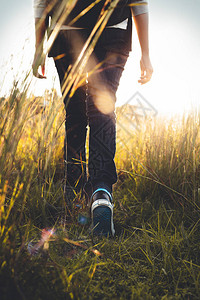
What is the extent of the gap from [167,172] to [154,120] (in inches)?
23.0

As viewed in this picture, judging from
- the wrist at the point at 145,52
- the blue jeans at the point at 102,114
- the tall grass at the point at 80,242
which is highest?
the wrist at the point at 145,52

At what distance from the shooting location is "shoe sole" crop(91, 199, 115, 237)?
0.88 meters

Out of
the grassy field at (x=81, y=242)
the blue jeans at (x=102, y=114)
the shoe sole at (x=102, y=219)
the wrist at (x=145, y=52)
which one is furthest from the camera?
the wrist at (x=145, y=52)

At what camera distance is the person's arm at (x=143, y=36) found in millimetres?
1041

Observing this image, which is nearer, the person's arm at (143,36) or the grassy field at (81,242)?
the grassy field at (81,242)

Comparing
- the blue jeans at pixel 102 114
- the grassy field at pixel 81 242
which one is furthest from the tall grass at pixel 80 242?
the blue jeans at pixel 102 114

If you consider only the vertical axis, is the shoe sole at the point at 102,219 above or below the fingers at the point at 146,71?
below

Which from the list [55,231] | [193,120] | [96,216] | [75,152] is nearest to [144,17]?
[193,120]

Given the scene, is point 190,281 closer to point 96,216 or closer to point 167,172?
point 96,216

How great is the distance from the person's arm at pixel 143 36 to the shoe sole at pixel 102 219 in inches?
26.2

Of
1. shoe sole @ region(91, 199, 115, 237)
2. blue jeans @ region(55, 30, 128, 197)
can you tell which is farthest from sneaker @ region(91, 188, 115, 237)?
→ blue jeans @ region(55, 30, 128, 197)

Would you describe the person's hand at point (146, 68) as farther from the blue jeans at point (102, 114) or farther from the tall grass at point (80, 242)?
the tall grass at point (80, 242)

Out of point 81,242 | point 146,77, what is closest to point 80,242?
point 81,242

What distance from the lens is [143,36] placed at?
1089 mm
